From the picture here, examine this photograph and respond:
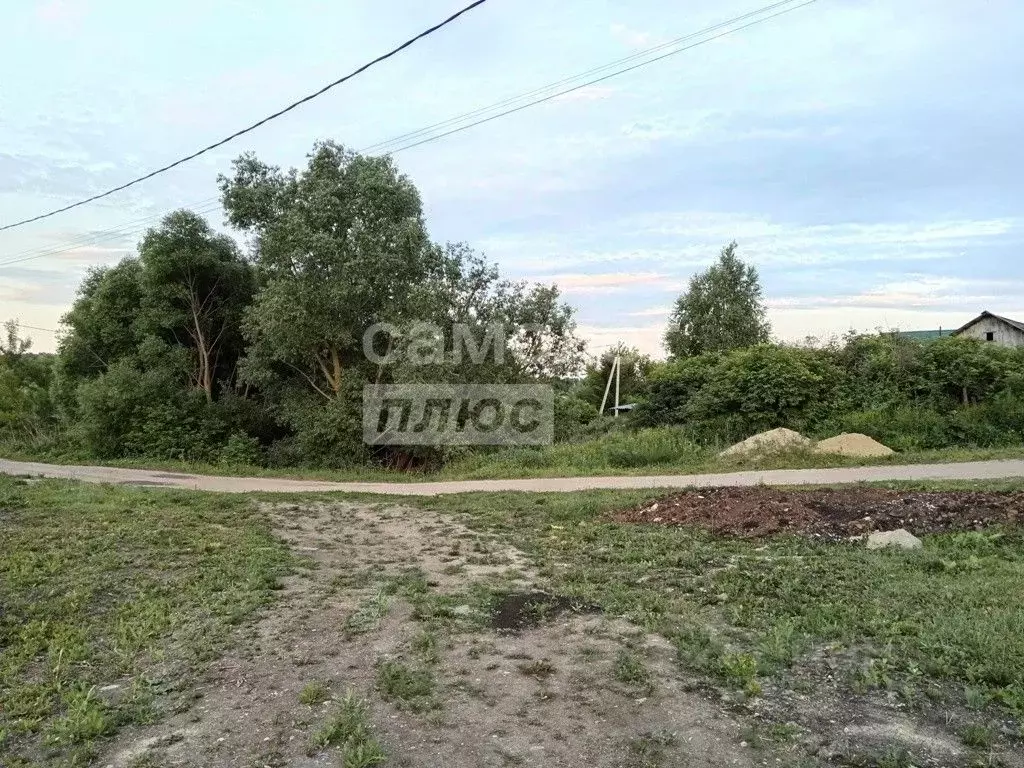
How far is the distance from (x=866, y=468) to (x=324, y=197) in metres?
15.3

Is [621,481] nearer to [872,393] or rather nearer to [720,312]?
[872,393]

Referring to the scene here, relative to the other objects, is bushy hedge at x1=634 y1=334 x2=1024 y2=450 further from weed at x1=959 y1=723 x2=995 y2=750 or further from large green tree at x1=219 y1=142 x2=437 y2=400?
weed at x1=959 y1=723 x2=995 y2=750

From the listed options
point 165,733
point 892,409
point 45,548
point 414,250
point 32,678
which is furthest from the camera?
point 414,250

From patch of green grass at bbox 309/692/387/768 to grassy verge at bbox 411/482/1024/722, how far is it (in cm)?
182

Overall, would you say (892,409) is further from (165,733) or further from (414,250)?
(165,733)

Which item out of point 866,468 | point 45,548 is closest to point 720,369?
point 866,468

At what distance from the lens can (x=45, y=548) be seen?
24.2ft

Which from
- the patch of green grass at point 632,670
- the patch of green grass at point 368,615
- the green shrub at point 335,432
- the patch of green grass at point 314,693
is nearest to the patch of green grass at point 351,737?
the patch of green grass at point 314,693

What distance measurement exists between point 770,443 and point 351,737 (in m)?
13.9

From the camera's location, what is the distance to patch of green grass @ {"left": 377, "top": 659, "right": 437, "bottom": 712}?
3.65 m

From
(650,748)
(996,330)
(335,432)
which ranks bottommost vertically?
(650,748)

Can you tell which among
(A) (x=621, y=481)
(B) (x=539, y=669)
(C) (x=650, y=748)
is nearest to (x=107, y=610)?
(B) (x=539, y=669)

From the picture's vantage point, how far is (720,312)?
35.4 metres

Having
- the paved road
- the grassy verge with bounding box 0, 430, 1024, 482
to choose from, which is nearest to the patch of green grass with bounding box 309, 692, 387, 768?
the paved road
